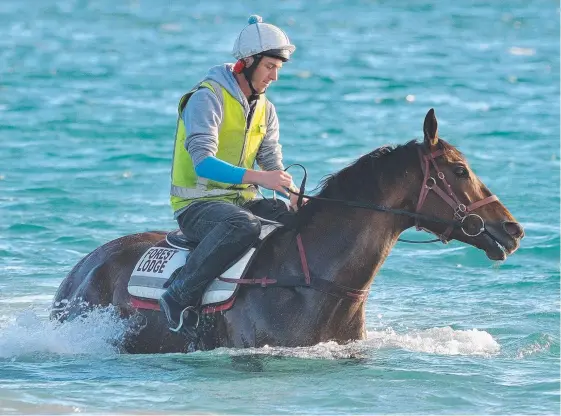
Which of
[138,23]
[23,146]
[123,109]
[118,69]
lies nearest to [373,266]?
[23,146]

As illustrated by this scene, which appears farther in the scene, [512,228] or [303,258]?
[303,258]

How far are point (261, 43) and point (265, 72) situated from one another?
236mm

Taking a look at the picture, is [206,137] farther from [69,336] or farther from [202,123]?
[69,336]

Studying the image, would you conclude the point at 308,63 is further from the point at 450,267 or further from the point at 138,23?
the point at 450,267

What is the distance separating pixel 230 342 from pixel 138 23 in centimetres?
3013

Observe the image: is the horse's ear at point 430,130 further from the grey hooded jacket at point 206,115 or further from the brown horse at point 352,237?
the grey hooded jacket at point 206,115

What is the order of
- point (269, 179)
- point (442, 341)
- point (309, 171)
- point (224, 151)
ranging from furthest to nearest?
point (309, 171)
point (442, 341)
point (224, 151)
point (269, 179)

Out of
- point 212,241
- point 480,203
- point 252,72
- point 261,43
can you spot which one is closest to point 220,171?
point 212,241

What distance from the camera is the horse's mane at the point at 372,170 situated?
320 inches

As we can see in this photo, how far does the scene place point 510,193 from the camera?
659 inches

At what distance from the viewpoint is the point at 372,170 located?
816 centimetres

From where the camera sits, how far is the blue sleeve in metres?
7.96

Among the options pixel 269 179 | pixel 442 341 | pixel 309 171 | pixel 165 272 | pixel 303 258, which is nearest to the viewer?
pixel 269 179

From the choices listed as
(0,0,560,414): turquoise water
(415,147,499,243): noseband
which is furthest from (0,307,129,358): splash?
(415,147,499,243): noseband
